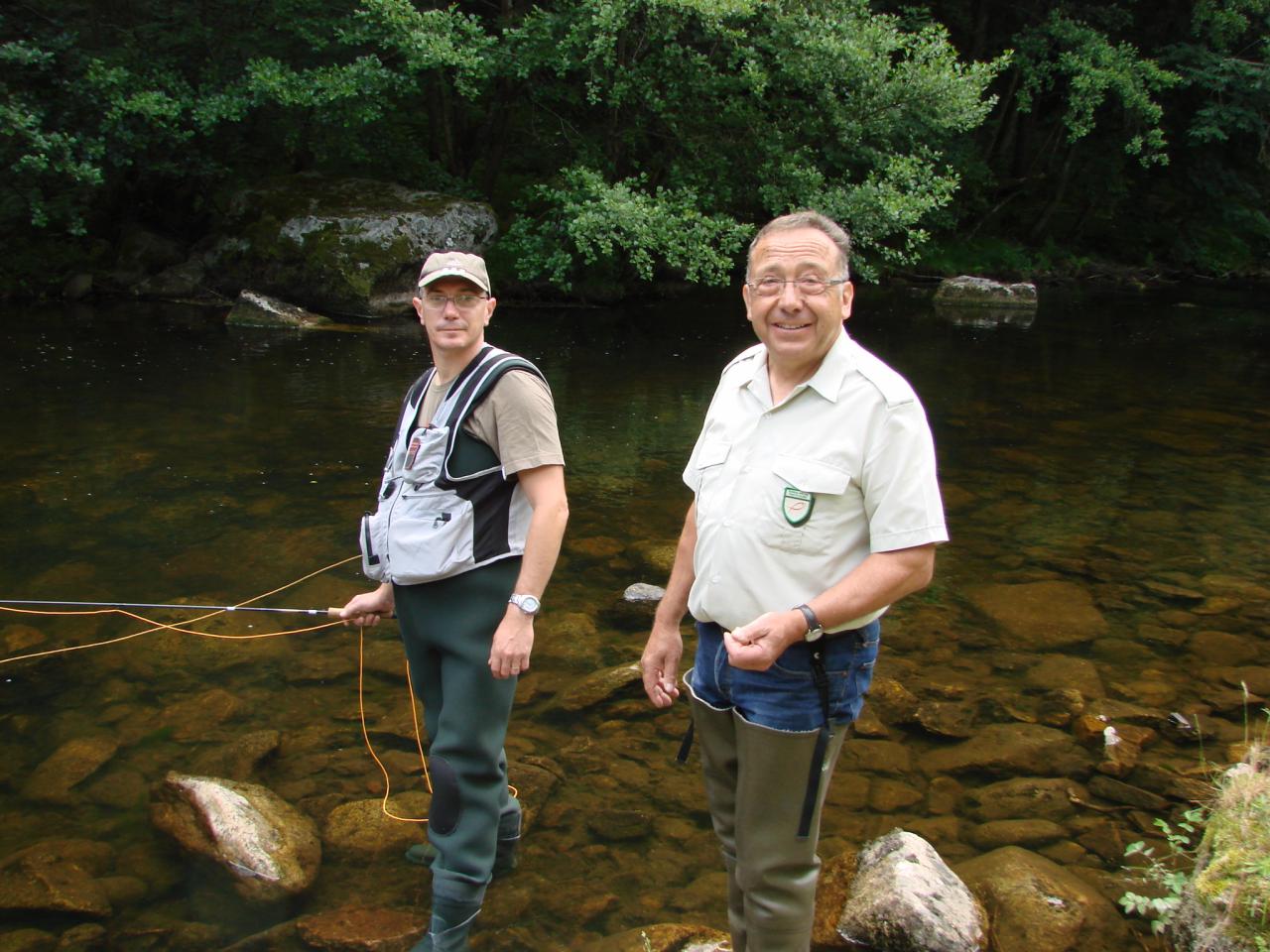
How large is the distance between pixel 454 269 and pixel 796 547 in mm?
1311

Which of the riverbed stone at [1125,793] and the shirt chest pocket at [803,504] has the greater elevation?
the shirt chest pocket at [803,504]

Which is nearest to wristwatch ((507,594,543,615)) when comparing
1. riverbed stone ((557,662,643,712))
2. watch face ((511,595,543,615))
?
watch face ((511,595,543,615))

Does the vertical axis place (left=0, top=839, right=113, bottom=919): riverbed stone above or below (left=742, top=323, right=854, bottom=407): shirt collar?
below

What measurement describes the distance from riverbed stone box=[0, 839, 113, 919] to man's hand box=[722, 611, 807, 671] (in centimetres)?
245

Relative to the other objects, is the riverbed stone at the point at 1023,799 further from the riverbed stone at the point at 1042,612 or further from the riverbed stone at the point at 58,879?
the riverbed stone at the point at 58,879

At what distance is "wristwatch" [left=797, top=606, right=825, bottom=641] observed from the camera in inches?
89.3

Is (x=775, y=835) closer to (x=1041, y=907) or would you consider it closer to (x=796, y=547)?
(x=796, y=547)

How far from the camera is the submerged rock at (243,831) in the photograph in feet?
11.8

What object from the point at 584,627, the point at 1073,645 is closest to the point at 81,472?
the point at 584,627

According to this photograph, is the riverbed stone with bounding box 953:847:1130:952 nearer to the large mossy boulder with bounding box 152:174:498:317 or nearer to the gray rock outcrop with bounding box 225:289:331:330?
the gray rock outcrop with bounding box 225:289:331:330

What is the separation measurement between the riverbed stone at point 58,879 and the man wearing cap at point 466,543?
3.83 feet

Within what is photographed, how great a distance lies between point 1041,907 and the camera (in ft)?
11.3

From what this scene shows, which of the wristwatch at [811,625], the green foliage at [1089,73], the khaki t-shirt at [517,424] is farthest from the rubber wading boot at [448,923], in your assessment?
the green foliage at [1089,73]

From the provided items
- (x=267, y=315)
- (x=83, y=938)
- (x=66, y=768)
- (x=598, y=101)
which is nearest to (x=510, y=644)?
(x=83, y=938)
